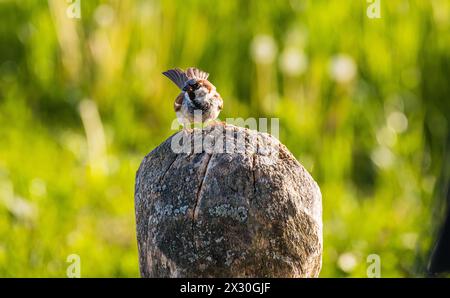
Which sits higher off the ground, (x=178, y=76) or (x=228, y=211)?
(x=178, y=76)

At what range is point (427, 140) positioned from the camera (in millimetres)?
7688

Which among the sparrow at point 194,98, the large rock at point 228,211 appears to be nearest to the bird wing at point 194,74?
the sparrow at point 194,98

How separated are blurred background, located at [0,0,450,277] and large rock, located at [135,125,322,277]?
9.76ft

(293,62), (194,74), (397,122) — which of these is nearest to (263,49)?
(293,62)

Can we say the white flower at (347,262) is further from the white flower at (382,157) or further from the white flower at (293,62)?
the white flower at (293,62)

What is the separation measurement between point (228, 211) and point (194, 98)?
639 mm

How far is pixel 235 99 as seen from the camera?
7891mm

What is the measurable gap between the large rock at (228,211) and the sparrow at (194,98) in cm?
20

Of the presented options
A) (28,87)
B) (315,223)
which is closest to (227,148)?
(315,223)

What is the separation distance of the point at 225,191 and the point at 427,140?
4761 millimetres

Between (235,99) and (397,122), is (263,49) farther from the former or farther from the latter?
(397,122)

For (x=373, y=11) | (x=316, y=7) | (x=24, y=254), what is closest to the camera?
(x=24, y=254)

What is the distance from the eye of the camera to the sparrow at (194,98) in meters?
3.68
